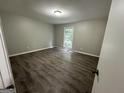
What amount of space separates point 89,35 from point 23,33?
13.7 ft

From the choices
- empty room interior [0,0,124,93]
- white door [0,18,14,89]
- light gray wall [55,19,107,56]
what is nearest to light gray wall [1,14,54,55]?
empty room interior [0,0,124,93]

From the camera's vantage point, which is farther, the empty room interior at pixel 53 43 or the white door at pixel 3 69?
the empty room interior at pixel 53 43

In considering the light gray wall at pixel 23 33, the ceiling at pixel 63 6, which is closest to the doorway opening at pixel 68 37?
the light gray wall at pixel 23 33

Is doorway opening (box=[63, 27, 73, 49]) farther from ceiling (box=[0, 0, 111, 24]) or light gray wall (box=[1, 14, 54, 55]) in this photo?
ceiling (box=[0, 0, 111, 24])

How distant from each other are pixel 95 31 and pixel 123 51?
391 centimetres

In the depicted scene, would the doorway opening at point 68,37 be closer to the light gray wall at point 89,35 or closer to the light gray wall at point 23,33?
the light gray wall at point 89,35

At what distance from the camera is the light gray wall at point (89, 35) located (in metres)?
3.81

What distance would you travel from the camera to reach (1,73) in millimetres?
594

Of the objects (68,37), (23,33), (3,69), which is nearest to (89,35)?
(68,37)

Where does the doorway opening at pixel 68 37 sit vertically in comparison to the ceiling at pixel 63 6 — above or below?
below

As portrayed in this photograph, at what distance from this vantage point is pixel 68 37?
5.64 meters

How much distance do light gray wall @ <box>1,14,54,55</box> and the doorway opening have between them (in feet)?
5.20

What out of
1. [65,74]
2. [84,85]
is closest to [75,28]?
[65,74]

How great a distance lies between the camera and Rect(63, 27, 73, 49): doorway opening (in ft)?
17.7
